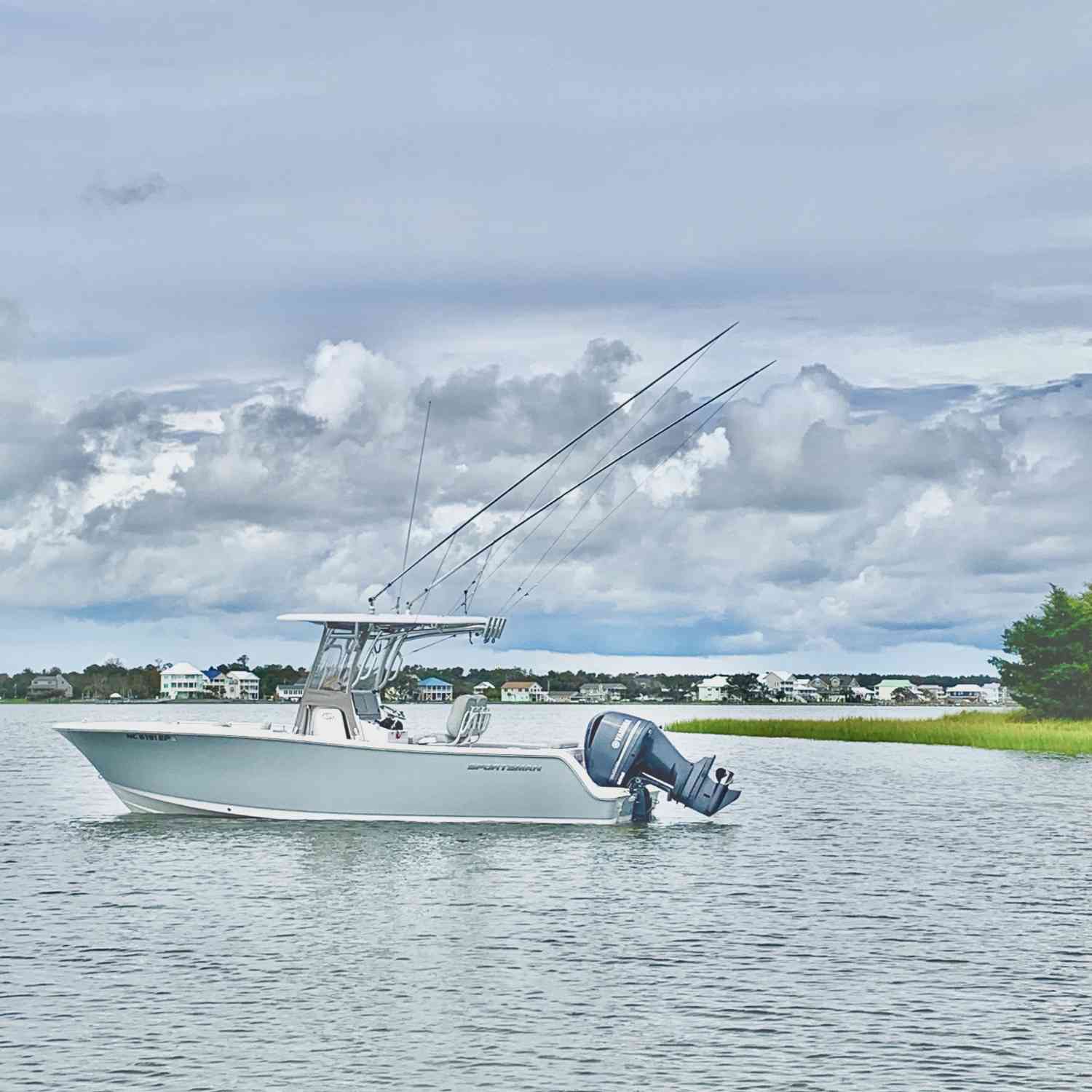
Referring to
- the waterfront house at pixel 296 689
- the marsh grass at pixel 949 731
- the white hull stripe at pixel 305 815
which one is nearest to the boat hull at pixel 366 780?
the white hull stripe at pixel 305 815

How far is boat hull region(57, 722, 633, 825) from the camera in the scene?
36.7m

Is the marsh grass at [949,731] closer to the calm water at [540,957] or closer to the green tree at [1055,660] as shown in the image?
the green tree at [1055,660]

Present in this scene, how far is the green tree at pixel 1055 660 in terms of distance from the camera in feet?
338

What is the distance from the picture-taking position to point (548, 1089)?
16.7 m

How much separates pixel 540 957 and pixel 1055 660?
3435 inches

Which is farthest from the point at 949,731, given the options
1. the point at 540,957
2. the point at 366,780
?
the point at 540,957

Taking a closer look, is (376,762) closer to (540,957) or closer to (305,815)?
(305,815)

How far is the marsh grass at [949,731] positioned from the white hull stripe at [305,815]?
155 ft

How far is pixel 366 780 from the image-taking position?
121 feet

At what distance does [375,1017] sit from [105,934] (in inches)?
290

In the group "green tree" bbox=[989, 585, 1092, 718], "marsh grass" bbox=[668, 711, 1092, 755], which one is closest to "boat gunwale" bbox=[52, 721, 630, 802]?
"marsh grass" bbox=[668, 711, 1092, 755]

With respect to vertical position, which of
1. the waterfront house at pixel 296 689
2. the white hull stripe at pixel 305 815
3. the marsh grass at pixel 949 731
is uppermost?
the waterfront house at pixel 296 689

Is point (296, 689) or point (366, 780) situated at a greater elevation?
point (296, 689)

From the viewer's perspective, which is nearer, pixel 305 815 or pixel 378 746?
pixel 378 746
